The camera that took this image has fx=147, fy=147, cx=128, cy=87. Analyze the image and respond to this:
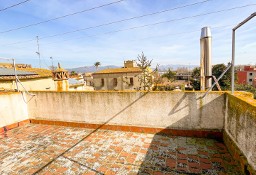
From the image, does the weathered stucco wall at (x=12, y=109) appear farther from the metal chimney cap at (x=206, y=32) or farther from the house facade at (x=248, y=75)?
the house facade at (x=248, y=75)

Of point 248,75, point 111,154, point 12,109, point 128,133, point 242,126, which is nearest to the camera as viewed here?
point 242,126

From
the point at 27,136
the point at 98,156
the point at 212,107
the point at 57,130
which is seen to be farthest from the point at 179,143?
the point at 27,136

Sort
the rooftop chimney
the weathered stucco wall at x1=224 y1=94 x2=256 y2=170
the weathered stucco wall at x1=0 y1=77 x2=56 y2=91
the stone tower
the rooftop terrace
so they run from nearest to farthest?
the weathered stucco wall at x1=224 y1=94 x2=256 y2=170, the rooftop terrace, the rooftop chimney, the stone tower, the weathered stucco wall at x1=0 y1=77 x2=56 y2=91

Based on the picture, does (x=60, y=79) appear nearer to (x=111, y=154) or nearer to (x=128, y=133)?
(x=128, y=133)

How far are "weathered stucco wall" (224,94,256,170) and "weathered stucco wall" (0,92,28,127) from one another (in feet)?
27.0

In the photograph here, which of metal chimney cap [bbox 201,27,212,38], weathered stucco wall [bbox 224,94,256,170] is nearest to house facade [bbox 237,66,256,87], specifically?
metal chimney cap [bbox 201,27,212,38]

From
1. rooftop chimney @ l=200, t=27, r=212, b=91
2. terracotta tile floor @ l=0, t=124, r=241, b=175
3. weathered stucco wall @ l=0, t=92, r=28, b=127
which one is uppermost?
rooftop chimney @ l=200, t=27, r=212, b=91

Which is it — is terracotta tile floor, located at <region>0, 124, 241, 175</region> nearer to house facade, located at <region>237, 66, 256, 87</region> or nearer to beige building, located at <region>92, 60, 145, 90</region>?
beige building, located at <region>92, 60, 145, 90</region>

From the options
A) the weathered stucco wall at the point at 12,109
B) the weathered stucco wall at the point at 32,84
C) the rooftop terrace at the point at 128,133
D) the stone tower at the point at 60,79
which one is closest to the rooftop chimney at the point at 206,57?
the rooftop terrace at the point at 128,133

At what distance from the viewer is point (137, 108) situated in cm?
528

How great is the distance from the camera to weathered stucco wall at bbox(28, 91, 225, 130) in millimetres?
4594

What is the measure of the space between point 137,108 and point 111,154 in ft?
5.91

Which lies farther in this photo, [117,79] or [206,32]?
[117,79]

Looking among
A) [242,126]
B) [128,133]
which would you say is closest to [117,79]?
[128,133]
